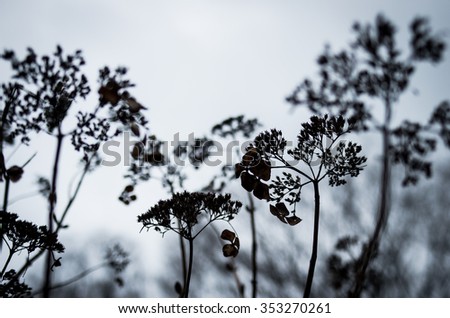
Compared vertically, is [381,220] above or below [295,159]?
below

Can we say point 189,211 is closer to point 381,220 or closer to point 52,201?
point 52,201

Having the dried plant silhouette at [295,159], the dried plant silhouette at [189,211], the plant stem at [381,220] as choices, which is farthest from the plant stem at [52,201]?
the plant stem at [381,220]

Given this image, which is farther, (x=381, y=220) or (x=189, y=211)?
(x=381, y=220)

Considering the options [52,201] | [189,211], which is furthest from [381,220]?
[52,201]

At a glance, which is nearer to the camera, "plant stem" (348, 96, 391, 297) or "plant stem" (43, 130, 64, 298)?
"plant stem" (43, 130, 64, 298)

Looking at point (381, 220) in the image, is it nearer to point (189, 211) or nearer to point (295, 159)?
point (295, 159)

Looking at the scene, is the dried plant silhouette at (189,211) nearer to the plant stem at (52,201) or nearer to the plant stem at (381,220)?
the plant stem at (52,201)

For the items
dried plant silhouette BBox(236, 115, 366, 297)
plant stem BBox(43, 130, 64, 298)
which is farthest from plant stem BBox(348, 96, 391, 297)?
plant stem BBox(43, 130, 64, 298)

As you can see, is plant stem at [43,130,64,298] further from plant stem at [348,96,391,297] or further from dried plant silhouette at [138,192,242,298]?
plant stem at [348,96,391,297]

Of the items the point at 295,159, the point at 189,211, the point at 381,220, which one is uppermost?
the point at 295,159

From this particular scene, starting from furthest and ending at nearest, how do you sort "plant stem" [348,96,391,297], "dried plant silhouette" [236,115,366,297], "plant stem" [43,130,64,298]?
"plant stem" [348,96,391,297], "plant stem" [43,130,64,298], "dried plant silhouette" [236,115,366,297]
